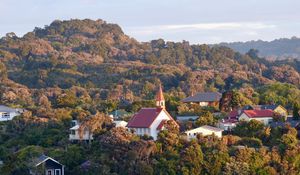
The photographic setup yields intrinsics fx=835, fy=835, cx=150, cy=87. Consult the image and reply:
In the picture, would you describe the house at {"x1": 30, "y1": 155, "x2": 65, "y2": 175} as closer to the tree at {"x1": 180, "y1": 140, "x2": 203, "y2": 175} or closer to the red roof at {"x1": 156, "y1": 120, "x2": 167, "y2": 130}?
the red roof at {"x1": 156, "y1": 120, "x2": 167, "y2": 130}

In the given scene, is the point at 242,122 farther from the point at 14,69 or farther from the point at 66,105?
the point at 14,69

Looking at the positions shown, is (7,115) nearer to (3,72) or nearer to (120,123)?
(120,123)

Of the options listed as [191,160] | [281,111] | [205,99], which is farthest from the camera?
[205,99]

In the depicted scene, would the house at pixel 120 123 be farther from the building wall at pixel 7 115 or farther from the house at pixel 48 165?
the building wall at pixel 7 115

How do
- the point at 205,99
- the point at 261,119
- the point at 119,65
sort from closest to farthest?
the point at 261,119 < the point at 205,99 < the point at 119,65

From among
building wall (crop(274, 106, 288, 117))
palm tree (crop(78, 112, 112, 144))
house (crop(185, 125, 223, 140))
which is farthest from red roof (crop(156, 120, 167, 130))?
building wall (crop(274, 106, 288, 117))

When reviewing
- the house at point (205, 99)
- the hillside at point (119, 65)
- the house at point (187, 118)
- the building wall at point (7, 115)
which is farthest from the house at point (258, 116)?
the hillside at point (119, 65)

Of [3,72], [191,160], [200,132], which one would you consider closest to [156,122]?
[200,132]

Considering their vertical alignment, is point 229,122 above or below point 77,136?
Answer: above
